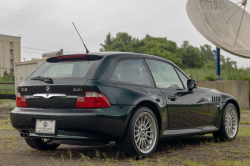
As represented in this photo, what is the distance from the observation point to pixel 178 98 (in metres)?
6.18

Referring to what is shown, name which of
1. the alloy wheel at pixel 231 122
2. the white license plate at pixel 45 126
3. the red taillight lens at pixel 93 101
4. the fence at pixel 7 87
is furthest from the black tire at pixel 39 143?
the fence at pixel 7 87

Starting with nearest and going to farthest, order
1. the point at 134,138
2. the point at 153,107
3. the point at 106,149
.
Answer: the point at 134,138
the point at 153,107
the point at 106,149

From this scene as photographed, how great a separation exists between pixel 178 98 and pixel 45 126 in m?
2.27

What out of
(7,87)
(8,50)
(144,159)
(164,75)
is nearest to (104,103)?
(144,159)

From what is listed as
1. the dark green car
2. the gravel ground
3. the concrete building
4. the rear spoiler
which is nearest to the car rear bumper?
the dark green car

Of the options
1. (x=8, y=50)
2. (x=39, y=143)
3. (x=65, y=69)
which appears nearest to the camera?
(x=65, y=69)

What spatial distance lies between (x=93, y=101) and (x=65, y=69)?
3.01 ft

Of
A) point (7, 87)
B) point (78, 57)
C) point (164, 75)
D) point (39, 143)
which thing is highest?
point (78, 57)

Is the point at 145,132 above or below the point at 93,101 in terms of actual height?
below

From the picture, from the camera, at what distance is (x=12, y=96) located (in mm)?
26109

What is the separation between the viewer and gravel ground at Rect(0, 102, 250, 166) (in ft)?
16.3

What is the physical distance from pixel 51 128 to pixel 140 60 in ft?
5.95

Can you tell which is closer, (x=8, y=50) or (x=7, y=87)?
(x=7, y=87)

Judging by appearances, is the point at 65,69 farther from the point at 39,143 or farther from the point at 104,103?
the point at 39,143
